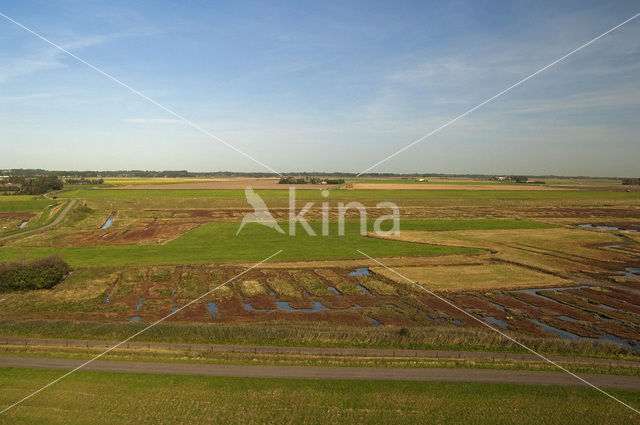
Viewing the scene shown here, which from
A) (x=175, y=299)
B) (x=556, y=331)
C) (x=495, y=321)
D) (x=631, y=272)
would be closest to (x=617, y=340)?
(x=556, y=331)

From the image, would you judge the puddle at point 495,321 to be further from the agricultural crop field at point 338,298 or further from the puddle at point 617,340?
the puddle at point 617,340

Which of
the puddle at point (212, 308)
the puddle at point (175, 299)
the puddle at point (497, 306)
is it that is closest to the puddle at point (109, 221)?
the puddle at point (175, 299)

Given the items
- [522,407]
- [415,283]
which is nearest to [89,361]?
[522,407]

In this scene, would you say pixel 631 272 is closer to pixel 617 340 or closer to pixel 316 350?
pixel 617 340

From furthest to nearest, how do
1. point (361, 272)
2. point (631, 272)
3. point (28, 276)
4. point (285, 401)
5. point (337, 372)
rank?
point (631, 272)
point (361, 272)
point (28, 276)
point (337, 372)
point (285, 401)

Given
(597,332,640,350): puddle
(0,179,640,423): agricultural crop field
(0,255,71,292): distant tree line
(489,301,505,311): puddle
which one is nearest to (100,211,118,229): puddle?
(0,179,640,423): agricultural crop field
